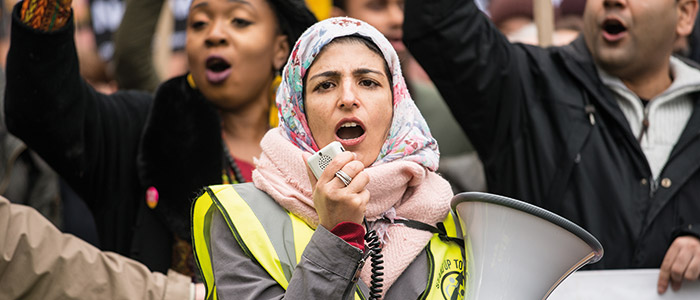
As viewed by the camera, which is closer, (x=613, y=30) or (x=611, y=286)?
(x=611, y=286)

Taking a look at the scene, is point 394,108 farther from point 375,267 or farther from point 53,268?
point 53,268

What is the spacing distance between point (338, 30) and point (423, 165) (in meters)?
0.49

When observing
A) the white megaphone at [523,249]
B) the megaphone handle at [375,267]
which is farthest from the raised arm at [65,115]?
the white megaphone at [523,249]

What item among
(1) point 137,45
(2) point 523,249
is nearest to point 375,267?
(2) point 523,249

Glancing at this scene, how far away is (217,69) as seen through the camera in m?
4.02

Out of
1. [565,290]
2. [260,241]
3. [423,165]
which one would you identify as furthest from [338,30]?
[565,290]

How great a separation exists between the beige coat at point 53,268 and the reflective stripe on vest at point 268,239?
419 mm

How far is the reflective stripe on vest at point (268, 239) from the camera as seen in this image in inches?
100.0

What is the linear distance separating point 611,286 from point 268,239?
1533 mm

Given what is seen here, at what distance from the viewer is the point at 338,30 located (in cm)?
284

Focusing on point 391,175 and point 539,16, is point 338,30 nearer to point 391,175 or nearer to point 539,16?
point 391,175

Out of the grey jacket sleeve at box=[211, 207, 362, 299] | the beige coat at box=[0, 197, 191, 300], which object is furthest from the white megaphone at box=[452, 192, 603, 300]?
the beige coat at box=[0, 197, 191, 300]

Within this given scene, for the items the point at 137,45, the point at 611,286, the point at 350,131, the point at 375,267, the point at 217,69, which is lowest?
the point at 611,286

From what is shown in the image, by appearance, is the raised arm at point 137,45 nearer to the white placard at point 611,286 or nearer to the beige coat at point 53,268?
the beige coat at point 53,268
